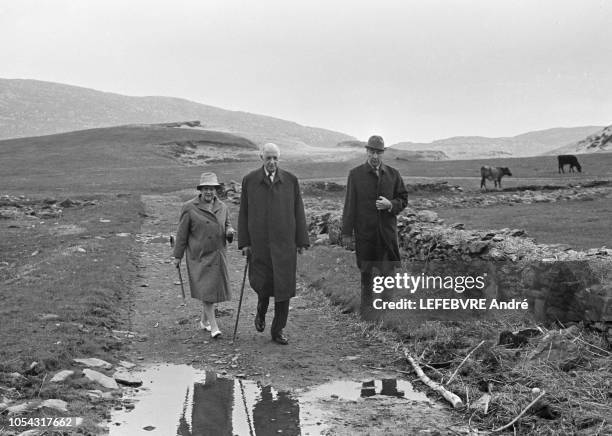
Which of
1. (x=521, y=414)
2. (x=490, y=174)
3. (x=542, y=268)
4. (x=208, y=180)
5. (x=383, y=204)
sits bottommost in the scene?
(x=521, y=414)

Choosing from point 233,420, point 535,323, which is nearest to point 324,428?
point 233,420

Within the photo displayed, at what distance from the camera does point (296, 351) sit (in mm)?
8086

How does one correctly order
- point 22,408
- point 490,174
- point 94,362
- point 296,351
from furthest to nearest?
1. point 490,174
2. point 296,351
3. point 94,362
4. point 22,408

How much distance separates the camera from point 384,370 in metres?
7.22

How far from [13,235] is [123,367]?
16.0 meters

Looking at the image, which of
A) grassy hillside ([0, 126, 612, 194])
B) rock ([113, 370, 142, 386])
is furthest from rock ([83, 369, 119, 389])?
grassy hillside ([0, 126, 612, 194])

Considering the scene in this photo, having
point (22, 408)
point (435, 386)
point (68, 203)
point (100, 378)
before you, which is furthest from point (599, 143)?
point (22, 408)

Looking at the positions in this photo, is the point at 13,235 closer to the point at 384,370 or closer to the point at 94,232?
the point at 94,232

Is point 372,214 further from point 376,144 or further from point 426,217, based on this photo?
point 426,217

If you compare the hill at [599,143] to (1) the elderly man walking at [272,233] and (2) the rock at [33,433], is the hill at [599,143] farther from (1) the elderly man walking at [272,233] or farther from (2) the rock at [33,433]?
(2) the rock at [33,433]

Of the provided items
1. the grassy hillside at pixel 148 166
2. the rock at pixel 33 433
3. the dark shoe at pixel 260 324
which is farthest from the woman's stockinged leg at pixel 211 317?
the grassy hillside at pixel 148 166

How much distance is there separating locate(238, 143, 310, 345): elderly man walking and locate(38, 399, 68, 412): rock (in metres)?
3.20

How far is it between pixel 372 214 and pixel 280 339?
2.19 metres

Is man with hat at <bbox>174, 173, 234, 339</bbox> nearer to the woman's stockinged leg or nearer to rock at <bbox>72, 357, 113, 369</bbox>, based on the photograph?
the woman's stockinged leg
